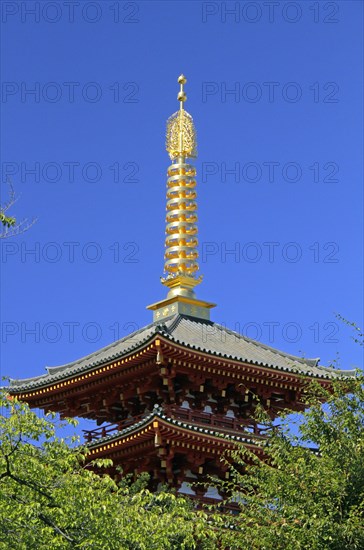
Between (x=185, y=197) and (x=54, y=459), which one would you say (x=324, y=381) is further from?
(x=54, y=459)

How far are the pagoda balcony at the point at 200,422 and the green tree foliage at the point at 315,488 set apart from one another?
275 inches

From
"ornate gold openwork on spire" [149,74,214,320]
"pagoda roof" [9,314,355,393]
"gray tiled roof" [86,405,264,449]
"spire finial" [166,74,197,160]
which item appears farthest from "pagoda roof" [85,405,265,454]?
"spire finial" [166,74,197,160]

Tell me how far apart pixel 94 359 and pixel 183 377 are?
453 cm

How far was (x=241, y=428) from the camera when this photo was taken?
3975cm

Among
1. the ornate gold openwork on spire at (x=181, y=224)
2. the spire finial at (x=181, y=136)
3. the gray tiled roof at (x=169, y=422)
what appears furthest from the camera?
the spire finial at (x=181, y=136)

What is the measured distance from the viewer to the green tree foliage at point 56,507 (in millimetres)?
25375

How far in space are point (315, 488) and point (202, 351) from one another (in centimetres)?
1007

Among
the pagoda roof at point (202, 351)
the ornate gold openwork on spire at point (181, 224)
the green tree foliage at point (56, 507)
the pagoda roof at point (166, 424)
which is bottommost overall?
the green tree foliage at point (56, 507)

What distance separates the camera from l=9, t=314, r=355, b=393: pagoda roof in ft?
128

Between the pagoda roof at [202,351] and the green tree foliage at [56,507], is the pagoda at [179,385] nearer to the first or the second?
the pagoda roof at [202,351]

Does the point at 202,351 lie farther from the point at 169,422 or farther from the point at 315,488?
the point at 315,488

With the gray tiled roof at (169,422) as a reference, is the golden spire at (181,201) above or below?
above

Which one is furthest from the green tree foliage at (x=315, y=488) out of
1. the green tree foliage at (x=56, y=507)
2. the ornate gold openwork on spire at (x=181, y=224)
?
the ornate gold openwork on spire at (x=181, y=224)

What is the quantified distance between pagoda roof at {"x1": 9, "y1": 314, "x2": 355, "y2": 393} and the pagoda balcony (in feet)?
6.43
